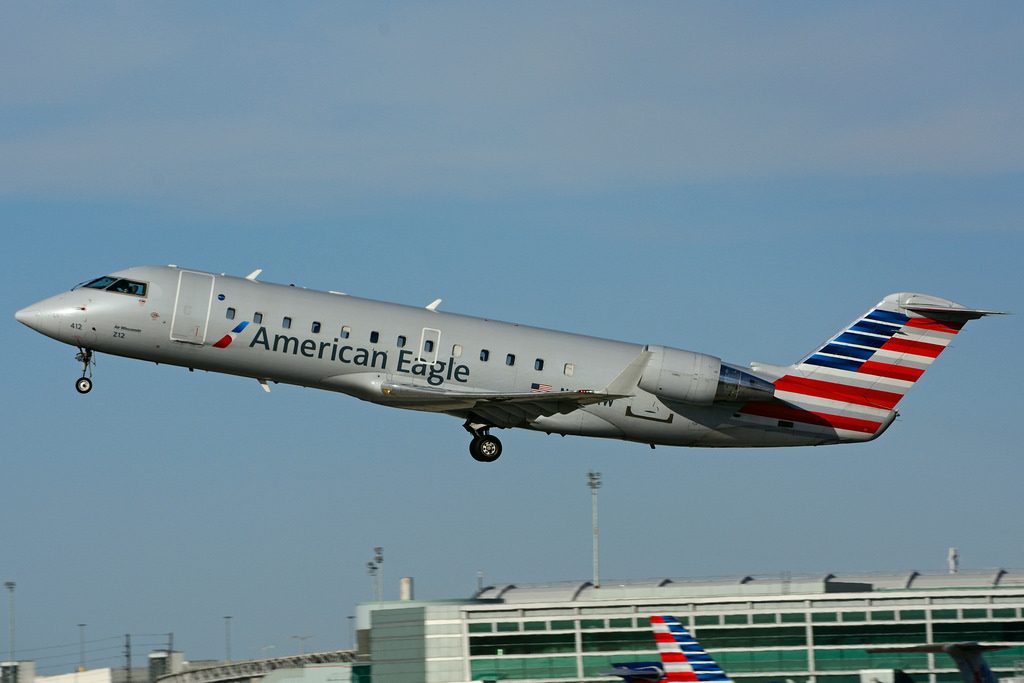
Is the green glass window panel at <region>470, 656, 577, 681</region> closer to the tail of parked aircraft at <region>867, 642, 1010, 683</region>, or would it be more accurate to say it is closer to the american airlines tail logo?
the tail of parked aircraft at <region>867, 642, 1010, 683</region>

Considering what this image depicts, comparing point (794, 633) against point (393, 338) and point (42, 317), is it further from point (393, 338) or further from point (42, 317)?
point (42, 317)

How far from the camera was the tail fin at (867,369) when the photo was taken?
3825cm

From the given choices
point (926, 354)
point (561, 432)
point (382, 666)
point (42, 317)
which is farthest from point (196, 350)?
point (382, 666)

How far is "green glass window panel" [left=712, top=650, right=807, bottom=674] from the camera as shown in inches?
2072

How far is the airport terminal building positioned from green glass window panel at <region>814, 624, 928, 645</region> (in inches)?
1.4

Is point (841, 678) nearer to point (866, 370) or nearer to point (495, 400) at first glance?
point (866, 370)

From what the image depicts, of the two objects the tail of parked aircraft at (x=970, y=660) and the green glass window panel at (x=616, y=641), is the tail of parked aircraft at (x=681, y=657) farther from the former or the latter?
the green glass window panel at (x=616, y=641)

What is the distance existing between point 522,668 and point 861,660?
1201cm

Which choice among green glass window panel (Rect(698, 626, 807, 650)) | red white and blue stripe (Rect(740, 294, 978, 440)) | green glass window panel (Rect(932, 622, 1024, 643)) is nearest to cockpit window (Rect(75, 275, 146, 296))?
red white and blue stripe (Rect(740, 294, 978, 440))

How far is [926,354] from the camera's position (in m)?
39.1

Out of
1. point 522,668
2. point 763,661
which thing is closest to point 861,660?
point 763,661

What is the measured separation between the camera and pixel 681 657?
39.2m

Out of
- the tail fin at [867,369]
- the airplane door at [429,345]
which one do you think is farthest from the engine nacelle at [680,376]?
the airplane door at [429,345]

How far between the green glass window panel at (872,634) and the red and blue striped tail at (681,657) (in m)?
14.7
